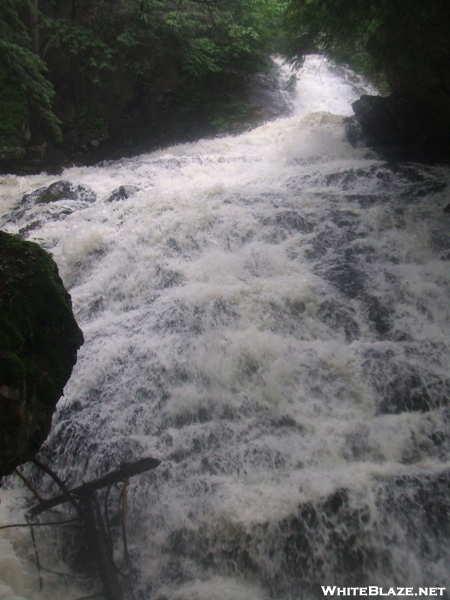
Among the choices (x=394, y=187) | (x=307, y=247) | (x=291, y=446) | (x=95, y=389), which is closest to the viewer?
(x=291, y=446)

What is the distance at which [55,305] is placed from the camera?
119 inches

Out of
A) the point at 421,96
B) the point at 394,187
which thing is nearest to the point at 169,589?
the point at 394,187

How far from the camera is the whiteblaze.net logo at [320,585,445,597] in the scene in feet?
9.11

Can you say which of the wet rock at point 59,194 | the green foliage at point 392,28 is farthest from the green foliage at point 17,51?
the green foliage at point 392,28

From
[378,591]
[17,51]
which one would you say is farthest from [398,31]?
[378,591]

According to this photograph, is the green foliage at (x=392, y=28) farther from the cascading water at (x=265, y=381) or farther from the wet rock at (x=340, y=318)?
the wet rock at (x=340, y=318)

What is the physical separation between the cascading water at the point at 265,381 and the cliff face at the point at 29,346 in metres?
1.31

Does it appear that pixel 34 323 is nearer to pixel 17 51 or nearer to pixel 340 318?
pixel 340 318

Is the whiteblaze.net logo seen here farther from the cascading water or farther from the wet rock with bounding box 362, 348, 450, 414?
the wet rock with bounding box 362, 348, 450, 414

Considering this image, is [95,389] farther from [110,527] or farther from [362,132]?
[362,132]

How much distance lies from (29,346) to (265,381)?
2.45 metres

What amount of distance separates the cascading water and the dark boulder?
1107 millimetres

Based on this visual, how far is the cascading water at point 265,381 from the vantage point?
122 inches

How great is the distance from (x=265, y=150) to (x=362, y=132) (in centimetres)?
251
